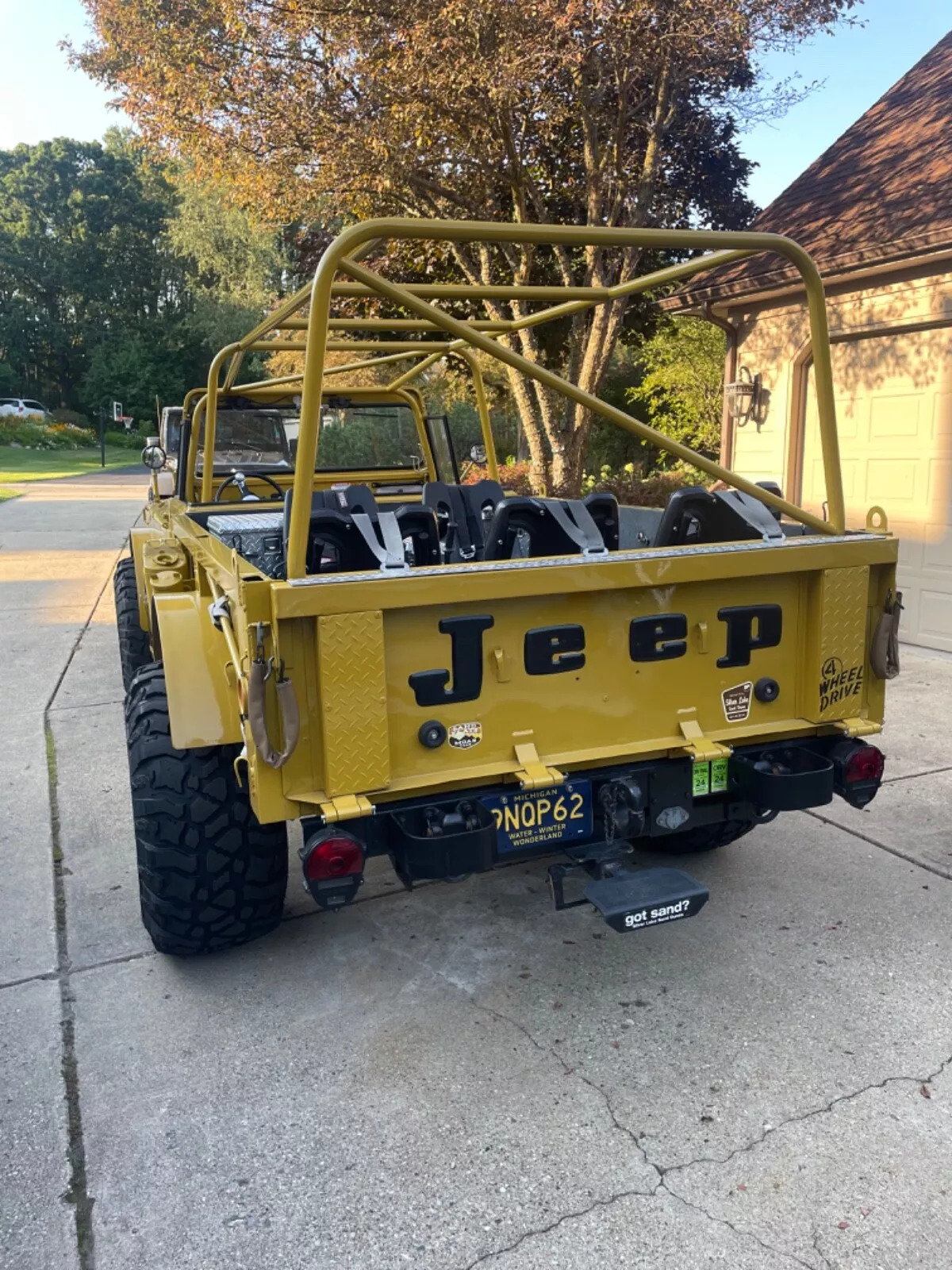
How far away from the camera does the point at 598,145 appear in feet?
34.8

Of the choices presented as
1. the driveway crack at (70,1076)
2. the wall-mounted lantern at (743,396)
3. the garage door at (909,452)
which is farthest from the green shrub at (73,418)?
the driveway crack at (70,1076)

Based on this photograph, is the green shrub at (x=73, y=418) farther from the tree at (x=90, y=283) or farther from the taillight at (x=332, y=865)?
the taillight at (x=332, y=865)

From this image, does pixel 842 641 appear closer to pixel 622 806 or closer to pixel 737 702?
pixel 737 702

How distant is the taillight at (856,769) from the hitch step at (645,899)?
0.66 m

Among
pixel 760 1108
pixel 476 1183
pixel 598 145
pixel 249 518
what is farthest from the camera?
pixel 598 145

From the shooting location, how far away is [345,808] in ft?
8.25

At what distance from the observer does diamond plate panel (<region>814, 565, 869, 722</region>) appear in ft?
10.0

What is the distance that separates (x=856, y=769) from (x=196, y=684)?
6.93 ft

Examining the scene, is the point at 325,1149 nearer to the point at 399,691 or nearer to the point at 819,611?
the point at 399,691

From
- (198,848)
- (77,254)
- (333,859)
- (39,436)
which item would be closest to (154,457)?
(198,848)

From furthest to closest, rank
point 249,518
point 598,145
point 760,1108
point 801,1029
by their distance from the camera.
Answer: point 598,145, point 249,518, point 801,1029, point 760,1108

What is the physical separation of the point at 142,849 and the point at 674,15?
8.44 m

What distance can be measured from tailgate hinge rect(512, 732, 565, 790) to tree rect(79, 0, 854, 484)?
734 centimetres

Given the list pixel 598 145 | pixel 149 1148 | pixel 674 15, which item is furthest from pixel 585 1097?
pixel 598 145
